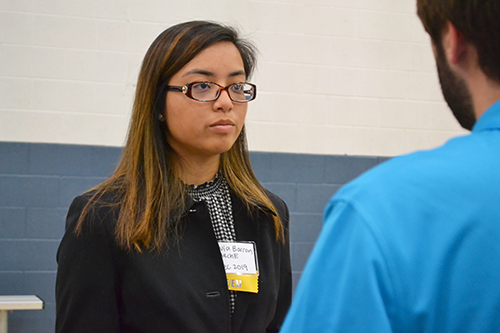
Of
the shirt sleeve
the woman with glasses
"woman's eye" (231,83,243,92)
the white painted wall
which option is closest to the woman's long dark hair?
the woman with glasses

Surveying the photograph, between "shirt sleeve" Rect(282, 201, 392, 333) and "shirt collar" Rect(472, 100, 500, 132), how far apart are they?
172mm

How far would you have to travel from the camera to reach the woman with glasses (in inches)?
50.8

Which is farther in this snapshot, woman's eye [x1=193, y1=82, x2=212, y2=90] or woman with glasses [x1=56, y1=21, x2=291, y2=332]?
woman's eye [x1=193, y1=82, x2=212, y2=90]

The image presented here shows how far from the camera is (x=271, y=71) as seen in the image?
3.43 m

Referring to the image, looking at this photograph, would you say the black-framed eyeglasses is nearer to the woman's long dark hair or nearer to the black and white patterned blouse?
the woman's long dark hair

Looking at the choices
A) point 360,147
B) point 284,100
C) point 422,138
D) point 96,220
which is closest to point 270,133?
point 284,100

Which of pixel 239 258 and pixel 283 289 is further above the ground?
pixel 239 258

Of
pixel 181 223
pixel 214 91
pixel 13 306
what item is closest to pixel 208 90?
pixel 214 91

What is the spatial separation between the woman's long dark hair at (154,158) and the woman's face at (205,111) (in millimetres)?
25

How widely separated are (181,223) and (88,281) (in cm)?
27

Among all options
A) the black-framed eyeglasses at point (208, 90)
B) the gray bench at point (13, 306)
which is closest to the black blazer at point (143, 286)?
the black-framed eyeglasses at point (208, 90)

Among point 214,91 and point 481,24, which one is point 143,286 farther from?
point 481,24

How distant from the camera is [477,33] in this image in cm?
60

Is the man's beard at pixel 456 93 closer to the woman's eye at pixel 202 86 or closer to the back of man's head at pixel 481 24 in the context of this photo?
the back of man's head at pixel 481 24
